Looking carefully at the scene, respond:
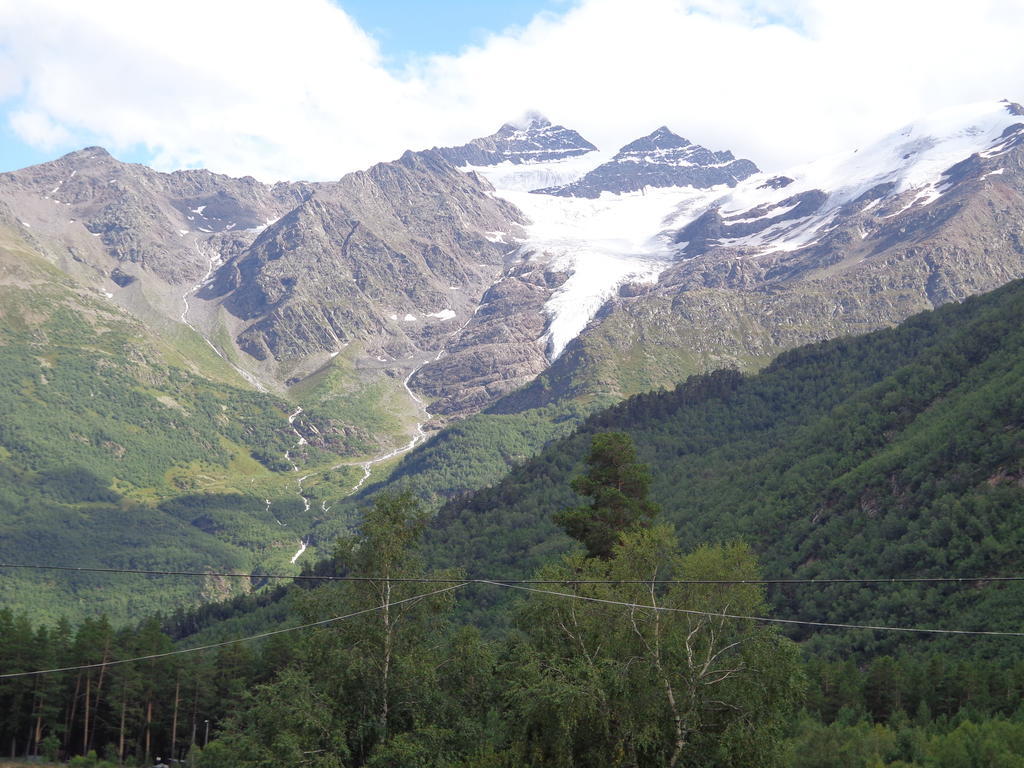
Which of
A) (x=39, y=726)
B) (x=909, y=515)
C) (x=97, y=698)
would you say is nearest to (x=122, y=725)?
(x=97, y=698)

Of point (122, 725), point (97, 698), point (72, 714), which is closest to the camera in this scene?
point (122, 725)

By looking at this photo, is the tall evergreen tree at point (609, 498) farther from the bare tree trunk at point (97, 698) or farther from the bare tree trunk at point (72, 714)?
the bare tree trunk at point (72, 714)

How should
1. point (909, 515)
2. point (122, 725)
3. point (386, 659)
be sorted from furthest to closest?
1. point (909, 515)
2. point (122, 725)
3. point (386, 659)

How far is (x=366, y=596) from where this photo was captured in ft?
135

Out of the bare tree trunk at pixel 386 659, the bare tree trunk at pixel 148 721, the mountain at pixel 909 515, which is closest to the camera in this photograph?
the bare tree trunk at pixel 386 659

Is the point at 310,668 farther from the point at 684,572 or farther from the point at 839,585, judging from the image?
the point at 839,585

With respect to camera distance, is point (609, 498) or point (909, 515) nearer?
point (609, 498)

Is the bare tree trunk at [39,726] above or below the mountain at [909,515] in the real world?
below

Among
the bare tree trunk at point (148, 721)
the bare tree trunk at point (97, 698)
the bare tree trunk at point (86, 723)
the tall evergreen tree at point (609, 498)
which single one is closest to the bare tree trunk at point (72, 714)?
the bare tree trunk at point (86, 723)

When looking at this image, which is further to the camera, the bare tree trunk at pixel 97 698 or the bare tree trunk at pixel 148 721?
the bare tree trunk at pixel 148 721

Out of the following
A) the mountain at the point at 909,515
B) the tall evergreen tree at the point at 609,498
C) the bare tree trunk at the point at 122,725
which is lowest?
the bare tree trunk at the point at 122,725

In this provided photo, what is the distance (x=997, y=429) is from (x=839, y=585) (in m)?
42.2

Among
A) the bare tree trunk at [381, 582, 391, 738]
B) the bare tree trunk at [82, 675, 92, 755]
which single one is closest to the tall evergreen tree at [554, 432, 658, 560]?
the bare tree trunk at [381, 582, 391, 738]

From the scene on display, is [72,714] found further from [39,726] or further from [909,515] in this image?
[909,515]
